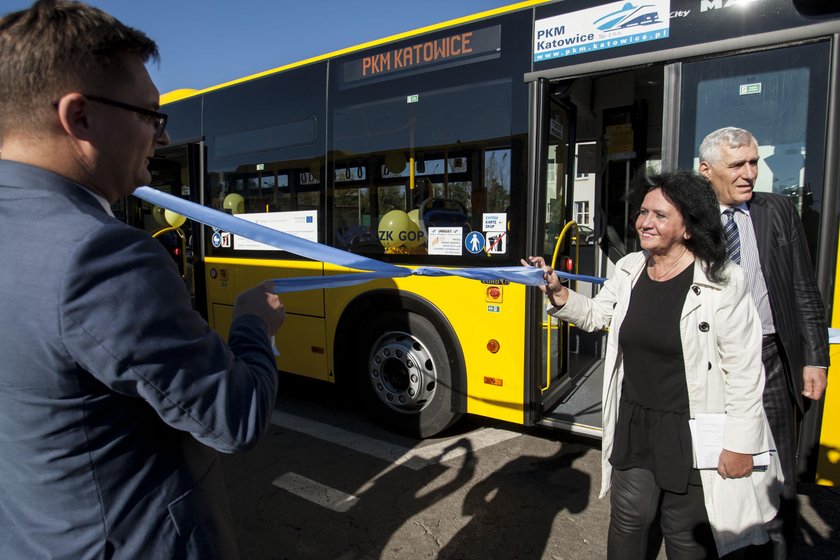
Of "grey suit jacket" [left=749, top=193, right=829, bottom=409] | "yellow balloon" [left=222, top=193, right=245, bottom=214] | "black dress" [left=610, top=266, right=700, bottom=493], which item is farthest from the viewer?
"yellow balloon" [left=222, top=193, right=245, bottom=214]

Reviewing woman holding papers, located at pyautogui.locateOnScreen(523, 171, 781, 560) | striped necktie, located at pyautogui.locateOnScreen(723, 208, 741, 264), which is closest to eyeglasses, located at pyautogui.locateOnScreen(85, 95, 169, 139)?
woman holding papers, located at pyautogui.locateOnScreen(523, 171, 781, 560)

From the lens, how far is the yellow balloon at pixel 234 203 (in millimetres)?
5195

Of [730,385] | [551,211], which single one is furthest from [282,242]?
[551,211]

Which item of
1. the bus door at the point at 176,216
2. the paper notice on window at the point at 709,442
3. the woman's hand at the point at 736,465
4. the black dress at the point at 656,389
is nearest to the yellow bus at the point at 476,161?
the bus door at the point at 176,216

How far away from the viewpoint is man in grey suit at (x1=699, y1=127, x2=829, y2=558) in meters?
2.21

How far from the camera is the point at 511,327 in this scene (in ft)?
12.2

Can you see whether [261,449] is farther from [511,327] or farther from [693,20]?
[693,20]

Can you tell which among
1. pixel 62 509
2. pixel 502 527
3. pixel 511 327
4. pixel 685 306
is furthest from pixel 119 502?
pixel 511 327

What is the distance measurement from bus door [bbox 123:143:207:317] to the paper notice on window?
494 cm

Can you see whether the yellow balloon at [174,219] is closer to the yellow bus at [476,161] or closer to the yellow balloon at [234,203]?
the yellow bus at [476,161]

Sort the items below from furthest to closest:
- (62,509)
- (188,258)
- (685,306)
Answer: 1. (188,258)
2. (685,306)
3. (62,509)

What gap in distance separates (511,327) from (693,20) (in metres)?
2.14

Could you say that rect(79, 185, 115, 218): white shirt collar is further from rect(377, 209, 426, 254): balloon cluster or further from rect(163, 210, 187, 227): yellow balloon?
rect(163, 210, 187, 227): yellow balloon

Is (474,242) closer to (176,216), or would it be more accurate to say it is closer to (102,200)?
(102,200)
